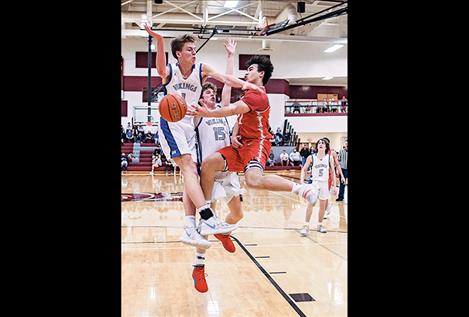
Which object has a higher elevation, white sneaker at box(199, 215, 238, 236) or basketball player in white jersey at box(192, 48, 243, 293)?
basketball player in white jersey at box(192, 48, 243, 293)

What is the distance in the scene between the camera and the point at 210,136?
286 cm

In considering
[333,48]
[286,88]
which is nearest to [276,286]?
[333,48]

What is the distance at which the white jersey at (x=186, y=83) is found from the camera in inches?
104

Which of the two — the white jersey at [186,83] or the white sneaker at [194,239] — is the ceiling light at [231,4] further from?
the white sneaker at [194,239]

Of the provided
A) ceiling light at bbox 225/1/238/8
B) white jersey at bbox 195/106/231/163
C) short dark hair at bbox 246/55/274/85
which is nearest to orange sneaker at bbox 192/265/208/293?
white jersey at bbox 195/106/231/163

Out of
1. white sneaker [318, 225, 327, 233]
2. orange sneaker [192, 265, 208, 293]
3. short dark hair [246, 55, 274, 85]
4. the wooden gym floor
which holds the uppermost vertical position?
short dark hair [246, 55, 274, 85]

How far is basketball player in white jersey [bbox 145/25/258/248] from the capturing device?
8.65 ft

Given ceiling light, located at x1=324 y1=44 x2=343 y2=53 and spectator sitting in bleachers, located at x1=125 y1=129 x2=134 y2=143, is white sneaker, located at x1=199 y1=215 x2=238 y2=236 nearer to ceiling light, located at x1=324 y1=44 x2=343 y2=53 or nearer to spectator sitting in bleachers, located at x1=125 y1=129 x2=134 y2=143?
spectator sitting in bleachers, located at x1=125 y1=129 x2=134 y2=143

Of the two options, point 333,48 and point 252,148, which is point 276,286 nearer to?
point 252,148

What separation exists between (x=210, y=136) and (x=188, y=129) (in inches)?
7.0
